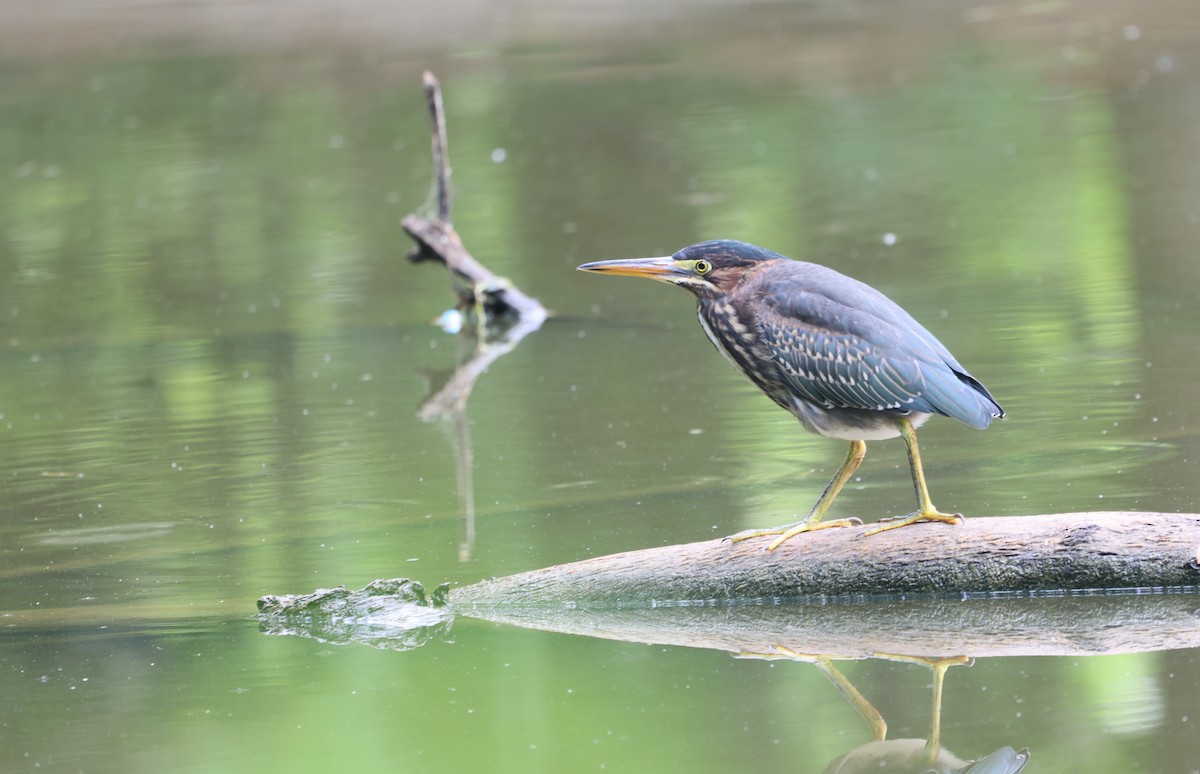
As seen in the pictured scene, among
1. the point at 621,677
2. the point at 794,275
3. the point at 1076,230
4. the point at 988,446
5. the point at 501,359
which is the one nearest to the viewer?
the point at 621,677

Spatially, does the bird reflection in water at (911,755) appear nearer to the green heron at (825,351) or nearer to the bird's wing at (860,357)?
the green heron at (825,351)

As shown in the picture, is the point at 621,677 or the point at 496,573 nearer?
the point at 621,677

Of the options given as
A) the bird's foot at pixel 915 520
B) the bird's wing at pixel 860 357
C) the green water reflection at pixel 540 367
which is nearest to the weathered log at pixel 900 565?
the bird's foot at pixel 915 520

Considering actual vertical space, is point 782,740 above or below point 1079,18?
below

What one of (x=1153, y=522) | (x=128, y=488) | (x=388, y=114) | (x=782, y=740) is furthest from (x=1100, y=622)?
(x=388, y=114)

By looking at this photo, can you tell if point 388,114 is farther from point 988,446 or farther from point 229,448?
point 988,446

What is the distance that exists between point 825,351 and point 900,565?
0.71 metres

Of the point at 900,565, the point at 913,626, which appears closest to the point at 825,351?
the point at 900,565

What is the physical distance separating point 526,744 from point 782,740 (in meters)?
0.71

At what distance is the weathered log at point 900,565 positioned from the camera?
5.54 m

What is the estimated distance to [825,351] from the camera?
5.84m

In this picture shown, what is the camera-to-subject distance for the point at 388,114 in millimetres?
20125

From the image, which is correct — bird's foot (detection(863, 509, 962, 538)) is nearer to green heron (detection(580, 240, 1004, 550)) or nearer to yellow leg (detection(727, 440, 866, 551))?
green heron (detection(580, 240, 1004, 550))

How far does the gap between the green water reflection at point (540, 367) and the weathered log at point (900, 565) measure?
10.7 inches
